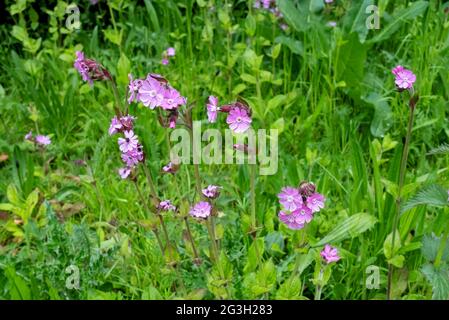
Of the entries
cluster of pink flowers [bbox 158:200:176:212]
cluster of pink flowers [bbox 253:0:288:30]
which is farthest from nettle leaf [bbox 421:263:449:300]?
cluster of pink flowers [bbox 253:0:288:30]

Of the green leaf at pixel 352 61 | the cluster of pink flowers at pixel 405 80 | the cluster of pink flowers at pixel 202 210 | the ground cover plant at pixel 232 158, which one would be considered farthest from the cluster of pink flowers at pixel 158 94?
the green leaf at pixel 352 61

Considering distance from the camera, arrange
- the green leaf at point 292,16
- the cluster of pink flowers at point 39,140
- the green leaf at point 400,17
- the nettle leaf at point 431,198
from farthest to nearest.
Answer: the green leaf at point 292,16
the green leaf at point 400,17
the cluster of pink flowers at point 39,140
the nettle leaf at point 431,198

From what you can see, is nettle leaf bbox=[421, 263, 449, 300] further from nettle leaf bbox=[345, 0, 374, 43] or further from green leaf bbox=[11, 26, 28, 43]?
green leaf bbox=[11, 26, 28, 43]

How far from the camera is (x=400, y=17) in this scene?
8.80 feet

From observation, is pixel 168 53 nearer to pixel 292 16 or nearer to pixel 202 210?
pixel 292 16

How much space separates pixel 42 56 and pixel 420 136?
171cm

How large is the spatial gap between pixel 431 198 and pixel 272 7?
1.72 meters

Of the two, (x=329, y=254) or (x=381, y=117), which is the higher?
(x=381, y=117)

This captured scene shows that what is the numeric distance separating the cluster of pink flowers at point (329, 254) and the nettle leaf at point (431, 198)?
7.9 inches

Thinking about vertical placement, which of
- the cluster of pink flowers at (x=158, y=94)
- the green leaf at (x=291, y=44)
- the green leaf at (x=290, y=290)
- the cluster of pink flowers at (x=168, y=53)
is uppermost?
the cluster of pink flowers at (x=158, y=94)

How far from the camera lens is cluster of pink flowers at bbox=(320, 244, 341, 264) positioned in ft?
5.11

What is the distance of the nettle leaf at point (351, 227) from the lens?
1688mm

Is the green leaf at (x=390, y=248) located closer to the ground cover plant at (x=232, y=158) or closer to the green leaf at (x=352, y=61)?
the ground cover plant at (x=232, y=158)

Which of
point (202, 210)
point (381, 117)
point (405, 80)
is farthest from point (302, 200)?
point (381, 117)
